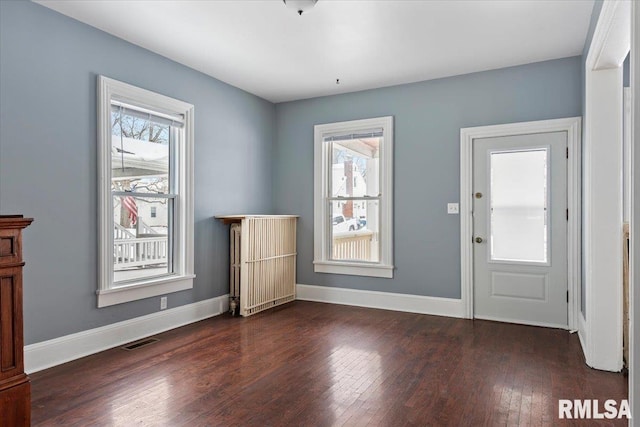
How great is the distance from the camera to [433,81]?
4863 mm

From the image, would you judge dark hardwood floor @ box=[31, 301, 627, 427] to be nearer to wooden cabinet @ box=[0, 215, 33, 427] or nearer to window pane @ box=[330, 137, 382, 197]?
wooden cabinet @ box=[0, 215, 33, 427]

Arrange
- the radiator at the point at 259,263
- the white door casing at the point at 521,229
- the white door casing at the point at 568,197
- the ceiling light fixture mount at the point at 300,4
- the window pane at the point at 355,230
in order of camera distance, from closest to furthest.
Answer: the ceiling light fixture mount at the point at 300,4 < the white door casing at the point at 568,197 < the white door casing at the point at 521,229 < the radiator at the point at 259,263 < the window pane at the point at 355,230

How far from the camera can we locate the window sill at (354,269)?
16.7 feet

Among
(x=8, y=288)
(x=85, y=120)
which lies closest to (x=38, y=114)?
(x=85, y=120)

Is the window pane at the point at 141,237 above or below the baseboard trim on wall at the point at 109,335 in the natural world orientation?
above

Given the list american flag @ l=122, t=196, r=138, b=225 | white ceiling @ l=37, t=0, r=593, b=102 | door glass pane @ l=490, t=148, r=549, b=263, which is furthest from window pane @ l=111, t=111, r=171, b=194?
door glass pane @ l=490, t=148, r=549, b=263

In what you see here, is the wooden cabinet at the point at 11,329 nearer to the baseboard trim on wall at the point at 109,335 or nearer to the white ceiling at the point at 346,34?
the baseboard trim on wall at the point at 109,335

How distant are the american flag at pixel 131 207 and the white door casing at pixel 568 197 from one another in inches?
136

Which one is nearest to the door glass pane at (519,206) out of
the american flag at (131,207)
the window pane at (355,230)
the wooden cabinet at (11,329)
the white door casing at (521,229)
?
the white door casing at (521,229)

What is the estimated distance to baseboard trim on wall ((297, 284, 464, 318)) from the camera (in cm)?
474

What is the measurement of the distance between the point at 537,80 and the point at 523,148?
72 centimetres

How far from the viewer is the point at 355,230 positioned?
543 cm

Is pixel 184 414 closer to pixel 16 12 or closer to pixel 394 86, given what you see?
pixel 16 12

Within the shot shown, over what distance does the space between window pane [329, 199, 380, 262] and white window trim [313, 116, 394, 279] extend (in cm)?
9
